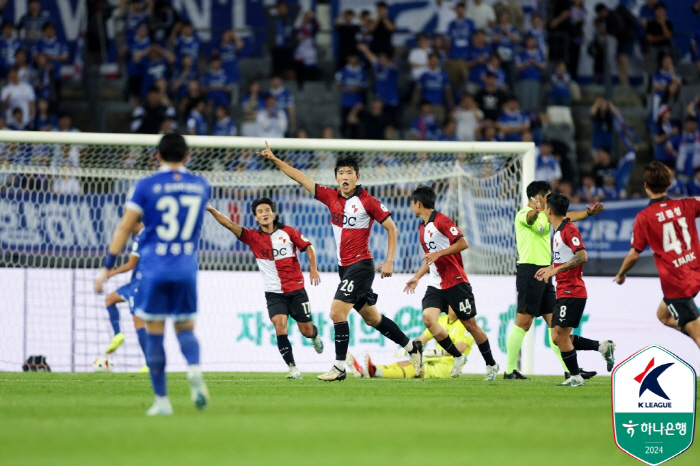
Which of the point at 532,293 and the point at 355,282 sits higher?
the point at 355,282

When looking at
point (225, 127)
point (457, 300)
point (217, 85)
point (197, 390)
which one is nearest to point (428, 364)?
point (457, 300)

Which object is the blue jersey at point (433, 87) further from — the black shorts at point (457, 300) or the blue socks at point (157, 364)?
the blue socks at point (157, 364)

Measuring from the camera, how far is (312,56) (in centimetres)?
2173

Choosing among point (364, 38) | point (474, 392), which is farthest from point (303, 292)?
point (364, 38)

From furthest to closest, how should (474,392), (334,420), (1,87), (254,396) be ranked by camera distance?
(1,87) → (474,392) → (254,396) → (334,420)

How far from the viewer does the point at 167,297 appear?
270 inches

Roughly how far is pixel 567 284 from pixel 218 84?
11.8 meters

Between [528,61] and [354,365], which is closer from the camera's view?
[354,365]

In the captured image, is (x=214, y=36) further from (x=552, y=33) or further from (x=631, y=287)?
(x=631, y=287)

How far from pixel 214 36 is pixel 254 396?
15.4 meters

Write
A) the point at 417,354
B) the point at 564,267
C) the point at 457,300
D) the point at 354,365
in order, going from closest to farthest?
the point at 564,267
the point at 457,300
the point at 417,354
the point at 354,365

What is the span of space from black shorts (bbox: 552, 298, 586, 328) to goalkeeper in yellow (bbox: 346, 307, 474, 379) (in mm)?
1903

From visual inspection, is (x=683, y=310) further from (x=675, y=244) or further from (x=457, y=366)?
(x=457, y=366)

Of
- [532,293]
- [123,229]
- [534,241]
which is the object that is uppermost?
[534,241]
